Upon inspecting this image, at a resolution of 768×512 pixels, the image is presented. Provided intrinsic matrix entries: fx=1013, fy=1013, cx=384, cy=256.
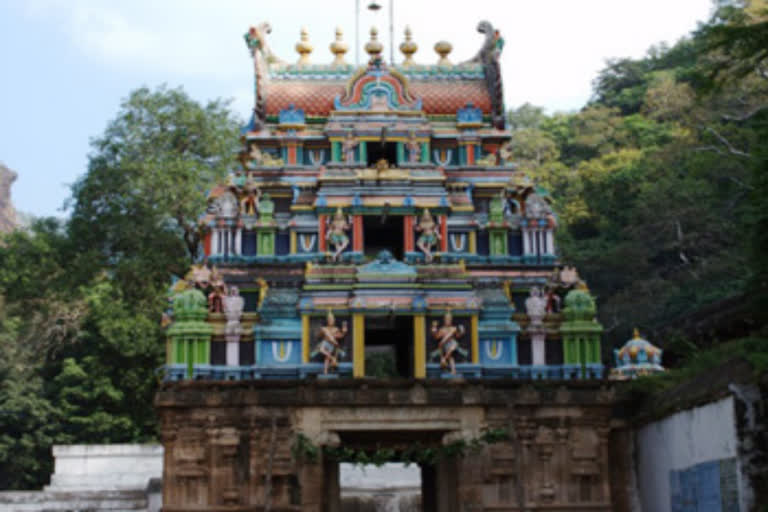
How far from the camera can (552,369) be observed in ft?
76.9

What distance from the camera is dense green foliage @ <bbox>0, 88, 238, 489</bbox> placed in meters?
36.5

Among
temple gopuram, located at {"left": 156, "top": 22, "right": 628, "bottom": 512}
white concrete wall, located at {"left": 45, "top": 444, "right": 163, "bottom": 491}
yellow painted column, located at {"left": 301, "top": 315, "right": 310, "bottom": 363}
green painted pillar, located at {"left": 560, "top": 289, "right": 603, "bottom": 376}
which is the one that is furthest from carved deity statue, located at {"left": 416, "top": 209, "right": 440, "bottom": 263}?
white concrete wall, located at {"left": 45, "top": 444, "right": 163, "bottom": 491}

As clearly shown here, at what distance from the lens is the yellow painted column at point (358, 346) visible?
22844 mm

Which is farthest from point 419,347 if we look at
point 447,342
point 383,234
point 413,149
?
point 413,149

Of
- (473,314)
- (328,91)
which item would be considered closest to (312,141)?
(328,91)

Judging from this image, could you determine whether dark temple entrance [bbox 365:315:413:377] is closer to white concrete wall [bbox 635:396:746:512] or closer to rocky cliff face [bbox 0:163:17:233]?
white concrete wall [bbox 635:396:746:512]

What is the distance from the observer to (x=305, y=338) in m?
23.2

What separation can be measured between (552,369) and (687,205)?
1859cm

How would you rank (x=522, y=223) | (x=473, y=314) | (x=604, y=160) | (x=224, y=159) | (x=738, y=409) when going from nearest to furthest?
(x=738, y=409), (x=473, y=314), (x=522, y=223), (x=224, y=159), (x=604, y=160)

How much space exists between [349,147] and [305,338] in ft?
17.7

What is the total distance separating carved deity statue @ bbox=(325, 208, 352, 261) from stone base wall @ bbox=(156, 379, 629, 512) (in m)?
3.98

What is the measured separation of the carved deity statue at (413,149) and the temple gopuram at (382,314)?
0.10 ft

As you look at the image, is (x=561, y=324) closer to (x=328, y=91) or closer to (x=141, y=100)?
(x=328, y=91)

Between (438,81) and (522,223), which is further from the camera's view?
(438,81)
